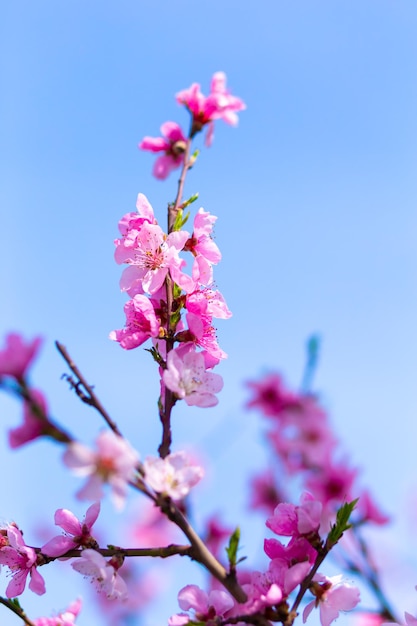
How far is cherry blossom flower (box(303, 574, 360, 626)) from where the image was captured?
176 cm

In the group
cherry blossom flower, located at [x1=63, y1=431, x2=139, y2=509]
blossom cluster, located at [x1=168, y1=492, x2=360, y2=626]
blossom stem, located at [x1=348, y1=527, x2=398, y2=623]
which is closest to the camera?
cherry blossom flower, located at [x1=63, y1=431, x2=139, y2=509]

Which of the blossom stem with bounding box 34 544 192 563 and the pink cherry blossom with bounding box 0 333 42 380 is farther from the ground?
the pink cherry blossom with bounding box 0 333 42 380

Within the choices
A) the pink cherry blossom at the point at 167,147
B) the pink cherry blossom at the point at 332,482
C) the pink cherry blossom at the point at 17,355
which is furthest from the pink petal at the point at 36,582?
the pink cherry blossom at the point at 332,482

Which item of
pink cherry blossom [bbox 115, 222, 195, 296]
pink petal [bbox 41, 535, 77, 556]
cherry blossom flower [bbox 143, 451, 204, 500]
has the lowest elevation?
pink petal [bbox 41, 535, 77, 556]

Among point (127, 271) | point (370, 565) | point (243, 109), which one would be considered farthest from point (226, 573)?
point (243, 109)

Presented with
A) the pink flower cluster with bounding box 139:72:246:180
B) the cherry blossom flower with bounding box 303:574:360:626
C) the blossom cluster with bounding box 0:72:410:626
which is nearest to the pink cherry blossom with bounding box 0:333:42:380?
the blossom cluster with bounding box 0:72:410:626

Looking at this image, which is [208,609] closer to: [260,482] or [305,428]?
[305,428]

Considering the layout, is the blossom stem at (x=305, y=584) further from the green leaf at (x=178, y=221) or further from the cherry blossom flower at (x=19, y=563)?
the green leaf at (x=178, y=221)

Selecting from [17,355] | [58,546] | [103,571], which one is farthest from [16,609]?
[17,355]

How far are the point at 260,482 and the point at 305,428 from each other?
95 centimetres

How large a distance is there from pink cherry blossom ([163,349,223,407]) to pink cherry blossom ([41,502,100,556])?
444 millimetres

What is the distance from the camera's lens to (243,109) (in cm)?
347

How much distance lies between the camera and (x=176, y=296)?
204 centimetres

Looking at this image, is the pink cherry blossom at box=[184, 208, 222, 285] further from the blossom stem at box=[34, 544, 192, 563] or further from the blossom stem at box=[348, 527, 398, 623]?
the blossom stem at box=[348, 527, 398, 623]
